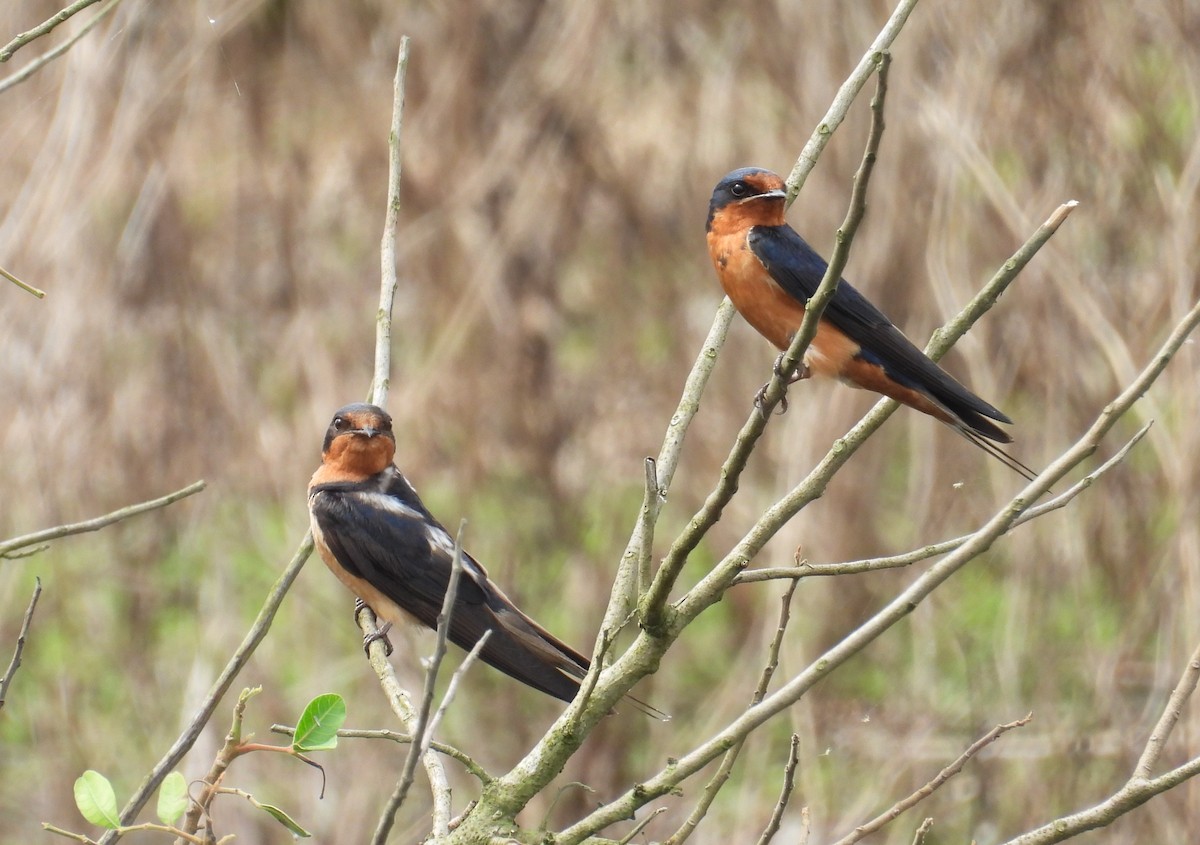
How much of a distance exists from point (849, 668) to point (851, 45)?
2852mm

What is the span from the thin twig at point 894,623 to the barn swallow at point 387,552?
2.29 meters

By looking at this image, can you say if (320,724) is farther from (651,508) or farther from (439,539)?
(439,539)

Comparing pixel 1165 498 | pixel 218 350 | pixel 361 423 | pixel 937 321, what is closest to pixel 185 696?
pixel 218 350

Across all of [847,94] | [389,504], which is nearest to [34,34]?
[847,94]

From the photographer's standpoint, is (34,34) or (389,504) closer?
(34,34)

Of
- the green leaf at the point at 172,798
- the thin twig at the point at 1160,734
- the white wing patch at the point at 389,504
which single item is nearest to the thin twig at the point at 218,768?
the green leaf at the point at 172,798

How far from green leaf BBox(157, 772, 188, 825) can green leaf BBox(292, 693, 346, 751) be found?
0.17 metres

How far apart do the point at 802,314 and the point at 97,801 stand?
248 centimetres

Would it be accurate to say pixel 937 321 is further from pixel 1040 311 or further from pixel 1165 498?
pixel 1165 498

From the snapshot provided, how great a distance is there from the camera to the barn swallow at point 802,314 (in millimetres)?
3660

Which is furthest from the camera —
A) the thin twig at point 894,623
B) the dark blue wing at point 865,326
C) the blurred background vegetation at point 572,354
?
the blurred background vegetation at point 572,354

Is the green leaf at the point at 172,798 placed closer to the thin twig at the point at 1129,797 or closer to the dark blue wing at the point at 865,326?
the thin twig at the point at 1129,797

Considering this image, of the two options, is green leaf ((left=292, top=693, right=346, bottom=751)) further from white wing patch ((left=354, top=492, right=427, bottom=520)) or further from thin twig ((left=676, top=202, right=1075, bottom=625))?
white wing patch ((left=354, top=492, right=427, bottom=520))

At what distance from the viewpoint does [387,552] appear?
4668 mm
